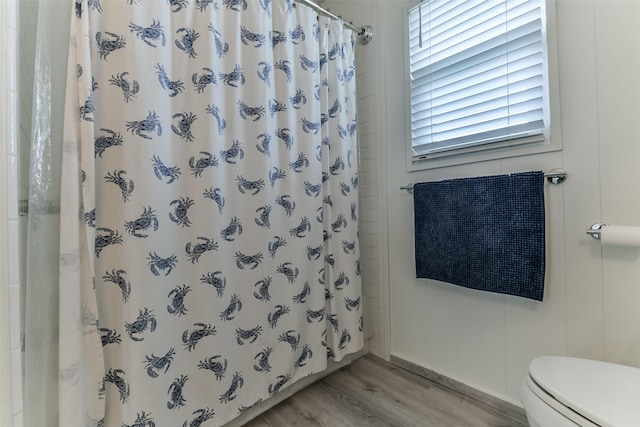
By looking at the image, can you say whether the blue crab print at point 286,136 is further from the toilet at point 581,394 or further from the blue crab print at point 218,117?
the toilet at point 581,394

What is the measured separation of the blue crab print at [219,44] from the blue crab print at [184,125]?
273mm

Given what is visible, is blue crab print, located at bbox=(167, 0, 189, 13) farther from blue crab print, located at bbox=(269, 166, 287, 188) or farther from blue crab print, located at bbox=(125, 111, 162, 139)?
blue crab print, located at bbox=(269, 166, 287, 188)

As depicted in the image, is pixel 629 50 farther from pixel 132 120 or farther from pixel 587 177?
pixel 132 120

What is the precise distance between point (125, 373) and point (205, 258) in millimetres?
398

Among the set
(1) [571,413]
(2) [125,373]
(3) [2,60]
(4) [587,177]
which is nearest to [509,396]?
(1) [571,413]

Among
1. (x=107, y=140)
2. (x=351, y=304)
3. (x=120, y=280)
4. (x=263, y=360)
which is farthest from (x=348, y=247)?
(x=107, y=140)

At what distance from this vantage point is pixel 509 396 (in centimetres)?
114

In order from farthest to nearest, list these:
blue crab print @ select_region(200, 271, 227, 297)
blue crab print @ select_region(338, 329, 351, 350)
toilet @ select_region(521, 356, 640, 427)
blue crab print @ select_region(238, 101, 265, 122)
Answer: blue crab print @ select_region(338, 329, 351, 350), blue crab print @ select_region(238, 101, 265, 122), blue crab print @ select_region(200, 271, 227, 297), toilet @ select_region(521, 356, 640, 427)

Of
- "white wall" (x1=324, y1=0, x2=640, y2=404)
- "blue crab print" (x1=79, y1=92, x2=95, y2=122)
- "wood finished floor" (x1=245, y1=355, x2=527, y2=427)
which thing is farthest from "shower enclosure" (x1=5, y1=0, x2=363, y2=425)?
"white wall" (x1=324, y1=0, x2=640, y2=404)

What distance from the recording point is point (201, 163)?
0.98 metres

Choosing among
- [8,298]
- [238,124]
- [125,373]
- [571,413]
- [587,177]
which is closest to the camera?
[8,298]

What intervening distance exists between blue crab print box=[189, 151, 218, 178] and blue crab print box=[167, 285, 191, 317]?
15.5 inches

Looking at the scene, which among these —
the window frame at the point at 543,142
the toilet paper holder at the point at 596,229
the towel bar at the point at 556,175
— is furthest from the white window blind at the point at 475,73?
the toilet paper holder at the point at 596,229

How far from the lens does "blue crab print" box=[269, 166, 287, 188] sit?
1.17 metres
